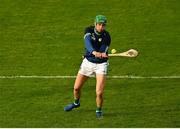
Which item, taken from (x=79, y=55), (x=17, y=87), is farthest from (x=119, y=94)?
(x=79, y=55)

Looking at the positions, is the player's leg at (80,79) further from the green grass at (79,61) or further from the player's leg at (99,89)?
the player's leg at (99,89)

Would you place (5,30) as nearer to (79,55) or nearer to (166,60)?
(79,55)

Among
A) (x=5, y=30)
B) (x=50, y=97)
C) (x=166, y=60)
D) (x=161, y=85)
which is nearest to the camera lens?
(x=50, y=97)

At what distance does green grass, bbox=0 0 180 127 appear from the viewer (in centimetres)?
1587

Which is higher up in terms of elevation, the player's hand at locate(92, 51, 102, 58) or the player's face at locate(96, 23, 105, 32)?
the player's face at locate(96, 23, 105, 32)

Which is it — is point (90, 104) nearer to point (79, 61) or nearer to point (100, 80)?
point (100, 80)

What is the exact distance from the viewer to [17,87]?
18.5 meters

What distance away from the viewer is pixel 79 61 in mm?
21969

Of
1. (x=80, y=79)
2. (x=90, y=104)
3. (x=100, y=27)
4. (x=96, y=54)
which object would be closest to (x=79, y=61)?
(x=90, y=104)

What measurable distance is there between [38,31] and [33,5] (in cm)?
312

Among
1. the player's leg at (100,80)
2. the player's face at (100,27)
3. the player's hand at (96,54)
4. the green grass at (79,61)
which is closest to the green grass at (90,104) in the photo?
the green grass at (79,61)

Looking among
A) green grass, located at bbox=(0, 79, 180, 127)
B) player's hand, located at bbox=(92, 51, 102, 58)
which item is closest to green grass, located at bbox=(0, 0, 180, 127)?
green grass, located at bbox=(0, 79, 180, 127)

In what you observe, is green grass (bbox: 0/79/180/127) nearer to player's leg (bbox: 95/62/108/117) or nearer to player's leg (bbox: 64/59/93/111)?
player's leg (bbox: 64/59/93/111)

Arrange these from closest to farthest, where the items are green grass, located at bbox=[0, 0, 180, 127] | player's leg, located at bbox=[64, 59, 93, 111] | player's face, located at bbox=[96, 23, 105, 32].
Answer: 1. player's face, located at bbox=[96, 23, 105, 32]
2. player's leg, located at bbox=[64, 59, 93, 111]
3. green grass, located at bbox=[0, 0, 180, 127]
